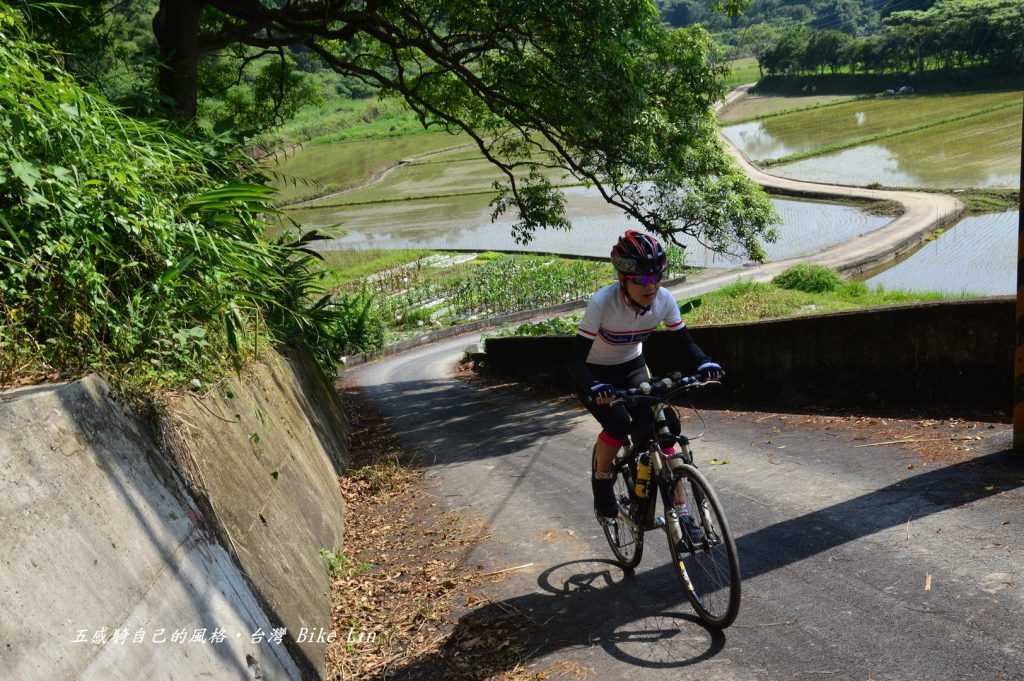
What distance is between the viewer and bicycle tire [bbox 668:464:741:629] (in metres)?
4.43

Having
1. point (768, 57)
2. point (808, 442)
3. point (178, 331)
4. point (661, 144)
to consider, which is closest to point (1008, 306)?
point (808, 442)

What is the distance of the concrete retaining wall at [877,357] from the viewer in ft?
25.9

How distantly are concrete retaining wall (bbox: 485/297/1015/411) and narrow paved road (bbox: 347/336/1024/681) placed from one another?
3.25ft

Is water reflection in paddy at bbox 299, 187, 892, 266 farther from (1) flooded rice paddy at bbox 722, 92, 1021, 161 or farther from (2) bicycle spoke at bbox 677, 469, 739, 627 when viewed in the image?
(2) bicycle spoke at bbox 677, 469, 739, 627

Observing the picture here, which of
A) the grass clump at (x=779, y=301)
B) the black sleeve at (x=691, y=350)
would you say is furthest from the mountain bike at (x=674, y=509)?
the grass clump at (x=779, y=301)

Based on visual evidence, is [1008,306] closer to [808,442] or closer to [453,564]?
[808,442]

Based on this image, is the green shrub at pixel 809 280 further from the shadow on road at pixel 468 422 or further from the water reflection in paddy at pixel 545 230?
the shadow on road at pixel 468 422

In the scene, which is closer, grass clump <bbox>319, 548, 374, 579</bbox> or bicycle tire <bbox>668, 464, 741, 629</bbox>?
bicycle tire <bbox>668, 464, 741, 629</bbox>

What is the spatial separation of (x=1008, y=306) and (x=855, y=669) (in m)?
4.97

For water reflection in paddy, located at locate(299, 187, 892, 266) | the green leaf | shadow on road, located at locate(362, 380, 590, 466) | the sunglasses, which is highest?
the green leaf

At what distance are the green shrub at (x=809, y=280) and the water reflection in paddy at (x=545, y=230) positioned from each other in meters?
8.99

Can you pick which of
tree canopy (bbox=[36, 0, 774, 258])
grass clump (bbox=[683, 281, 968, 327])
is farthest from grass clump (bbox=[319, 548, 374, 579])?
grass clump (bbox=[683, 281, 968, 327])

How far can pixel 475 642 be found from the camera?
4992mm

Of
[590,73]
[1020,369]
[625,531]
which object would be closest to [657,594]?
Result: [625,531]
